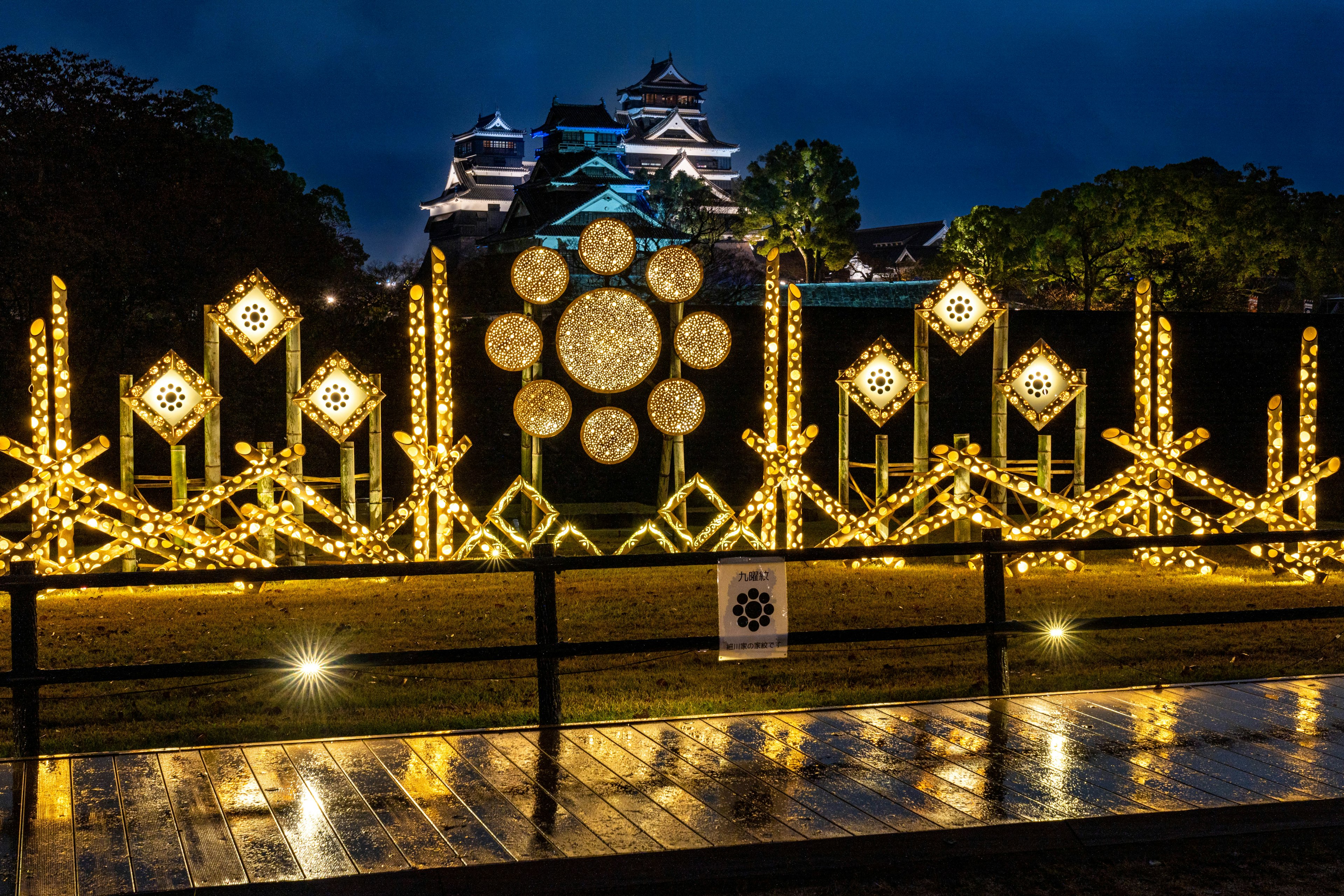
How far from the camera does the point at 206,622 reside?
9031 millimetres

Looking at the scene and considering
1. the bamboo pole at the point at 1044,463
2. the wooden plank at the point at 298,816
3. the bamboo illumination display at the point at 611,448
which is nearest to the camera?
the wooden plank at the point at 298,816

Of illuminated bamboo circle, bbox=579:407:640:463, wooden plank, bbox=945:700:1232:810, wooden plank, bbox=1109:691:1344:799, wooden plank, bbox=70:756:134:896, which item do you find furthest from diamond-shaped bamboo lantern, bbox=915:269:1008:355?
wooden plank, bbox=70:756:134:896

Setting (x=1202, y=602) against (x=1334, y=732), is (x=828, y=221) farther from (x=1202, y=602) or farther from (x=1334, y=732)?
(x=1334, y=732)

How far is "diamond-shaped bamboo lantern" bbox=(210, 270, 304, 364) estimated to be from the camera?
10641 mm

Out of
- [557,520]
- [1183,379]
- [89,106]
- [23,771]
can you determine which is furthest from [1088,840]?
[89,106]

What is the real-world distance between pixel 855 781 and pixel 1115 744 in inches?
49.0

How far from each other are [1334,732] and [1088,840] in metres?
1.83

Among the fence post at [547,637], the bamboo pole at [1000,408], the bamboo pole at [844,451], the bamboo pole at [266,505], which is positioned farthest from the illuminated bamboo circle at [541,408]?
the fence post at [547,637]

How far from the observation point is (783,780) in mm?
5020

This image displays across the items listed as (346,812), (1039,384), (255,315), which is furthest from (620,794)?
(1039,384)

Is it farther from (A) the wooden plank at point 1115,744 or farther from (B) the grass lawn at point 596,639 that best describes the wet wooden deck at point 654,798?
(B) the grass lawn at point 596,639

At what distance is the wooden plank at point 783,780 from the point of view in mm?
4508

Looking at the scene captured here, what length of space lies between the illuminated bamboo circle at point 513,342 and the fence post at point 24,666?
6478 millimetres

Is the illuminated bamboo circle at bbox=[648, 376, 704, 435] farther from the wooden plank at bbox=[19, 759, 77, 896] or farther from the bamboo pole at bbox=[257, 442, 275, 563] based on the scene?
the wooden plank at bbox=[19, 759, 77, 896]
